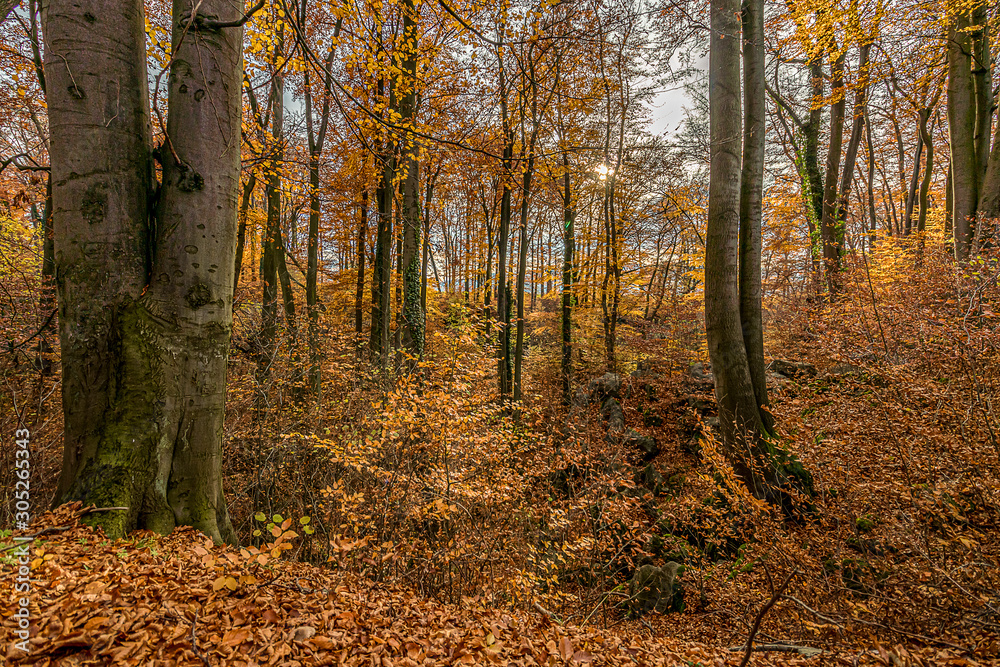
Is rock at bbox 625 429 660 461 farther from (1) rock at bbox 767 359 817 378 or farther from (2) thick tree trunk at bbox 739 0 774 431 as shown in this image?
(2) thick tree trunk at bbox 739 0 774 431

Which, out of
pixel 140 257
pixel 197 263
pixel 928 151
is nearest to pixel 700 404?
pixel 197 263

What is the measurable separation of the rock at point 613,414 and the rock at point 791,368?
3.45m

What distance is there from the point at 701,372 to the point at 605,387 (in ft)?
8.62

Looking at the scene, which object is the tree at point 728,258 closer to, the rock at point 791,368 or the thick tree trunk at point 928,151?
the rock at point 791,368

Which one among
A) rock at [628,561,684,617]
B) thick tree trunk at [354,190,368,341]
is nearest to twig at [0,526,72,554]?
rock at [628,561,684,617]

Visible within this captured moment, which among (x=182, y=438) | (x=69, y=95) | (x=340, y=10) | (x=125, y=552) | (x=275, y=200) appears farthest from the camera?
(x=275, y=200)

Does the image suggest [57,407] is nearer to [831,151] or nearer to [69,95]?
[69,95]

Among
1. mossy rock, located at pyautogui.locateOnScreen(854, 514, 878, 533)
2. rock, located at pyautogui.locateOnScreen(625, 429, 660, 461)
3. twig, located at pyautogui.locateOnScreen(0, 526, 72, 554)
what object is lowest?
rock, located at pyautogui.locateOnScreen(625, 429, 660, 461)

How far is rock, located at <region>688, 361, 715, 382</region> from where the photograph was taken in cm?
973

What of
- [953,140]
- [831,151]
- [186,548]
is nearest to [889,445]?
[186,548]

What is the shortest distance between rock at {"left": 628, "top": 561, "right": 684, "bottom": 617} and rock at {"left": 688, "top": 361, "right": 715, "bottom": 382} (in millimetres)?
5827

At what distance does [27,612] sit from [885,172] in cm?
2789

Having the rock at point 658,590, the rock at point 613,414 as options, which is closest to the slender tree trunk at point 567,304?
the rock at point 613,414

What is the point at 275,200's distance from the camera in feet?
34.1
